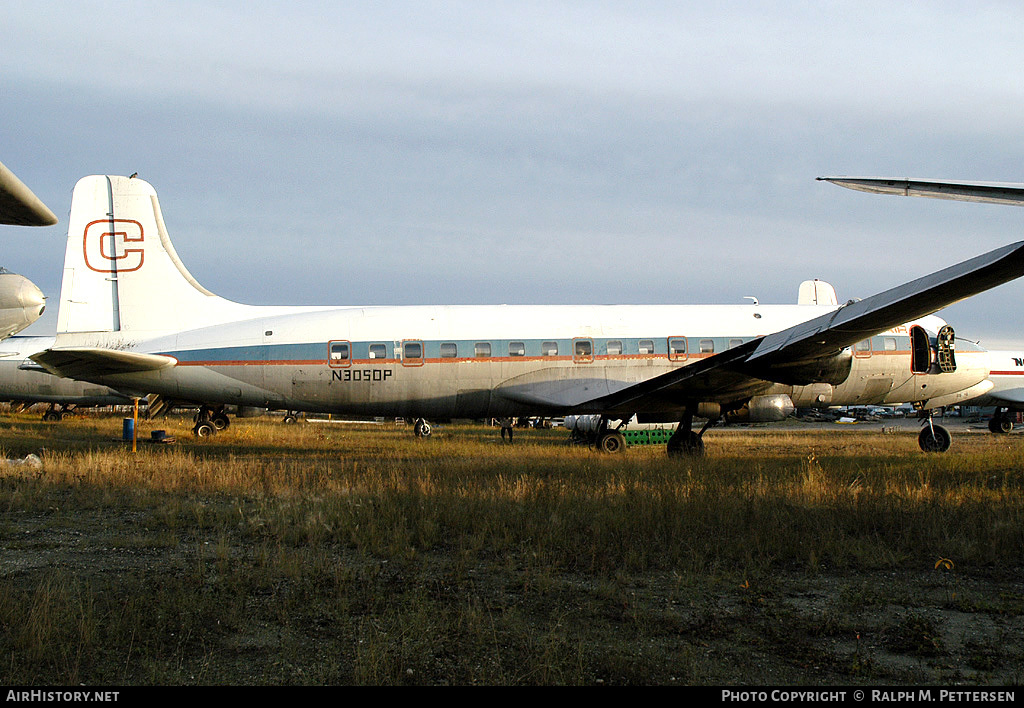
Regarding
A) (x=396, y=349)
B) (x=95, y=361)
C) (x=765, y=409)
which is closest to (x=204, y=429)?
(x=95, y=361)

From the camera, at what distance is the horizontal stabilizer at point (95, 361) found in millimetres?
15781

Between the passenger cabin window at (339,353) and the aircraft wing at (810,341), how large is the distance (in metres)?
6.01

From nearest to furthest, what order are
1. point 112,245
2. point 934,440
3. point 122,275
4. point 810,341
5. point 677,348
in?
1. point 810,341
2. point 122,275
3. point 112,245
4. point 677,348
5. point 934,440

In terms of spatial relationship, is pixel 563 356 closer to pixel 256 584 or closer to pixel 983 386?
pixel 256 584

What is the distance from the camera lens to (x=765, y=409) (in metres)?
16.4

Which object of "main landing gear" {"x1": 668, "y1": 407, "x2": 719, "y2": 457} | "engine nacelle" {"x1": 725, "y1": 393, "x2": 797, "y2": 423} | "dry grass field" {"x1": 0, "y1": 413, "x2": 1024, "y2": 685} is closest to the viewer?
"dry grass field" {"x1": 0, "y1": 413, "x2": 1024, "y2": 685}

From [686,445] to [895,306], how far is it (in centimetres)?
677

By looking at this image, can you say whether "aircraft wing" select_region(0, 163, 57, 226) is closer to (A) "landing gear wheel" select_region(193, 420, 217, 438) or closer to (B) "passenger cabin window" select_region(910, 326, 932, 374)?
(B) "passenger cabin window" select_region(910, 326, 932, 374)

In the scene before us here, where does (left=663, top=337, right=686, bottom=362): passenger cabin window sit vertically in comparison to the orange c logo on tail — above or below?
below

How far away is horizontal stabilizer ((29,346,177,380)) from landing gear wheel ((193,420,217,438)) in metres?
12.4

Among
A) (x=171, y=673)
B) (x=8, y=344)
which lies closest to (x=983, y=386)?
(x=171, y=673)

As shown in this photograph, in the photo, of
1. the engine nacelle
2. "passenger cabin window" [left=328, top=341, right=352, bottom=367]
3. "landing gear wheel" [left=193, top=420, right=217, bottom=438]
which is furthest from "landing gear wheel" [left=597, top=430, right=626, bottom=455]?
"landing gear wheel" [left=193, top=420, right=217, bottom=438]

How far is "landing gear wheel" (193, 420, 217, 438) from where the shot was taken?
29.0 meters

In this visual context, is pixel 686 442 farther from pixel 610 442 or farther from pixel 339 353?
pixel 339 353
